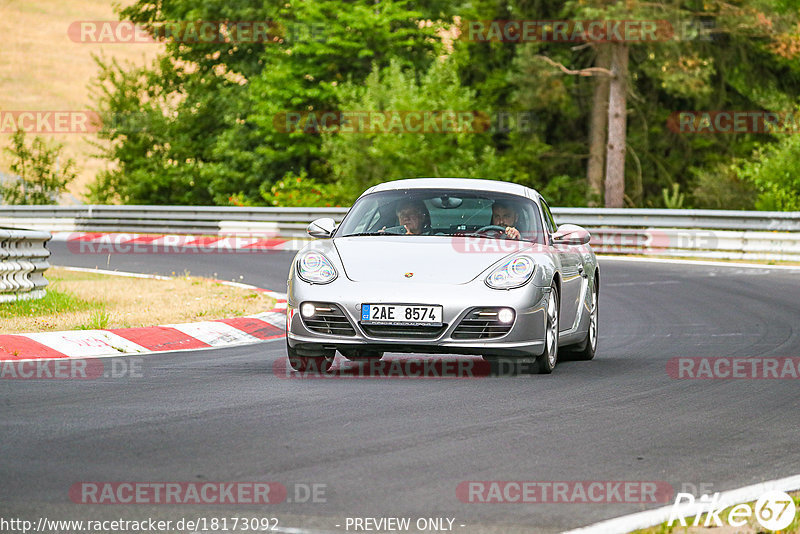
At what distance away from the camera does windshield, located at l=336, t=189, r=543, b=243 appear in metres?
10.1

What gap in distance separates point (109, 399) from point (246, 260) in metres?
16.0

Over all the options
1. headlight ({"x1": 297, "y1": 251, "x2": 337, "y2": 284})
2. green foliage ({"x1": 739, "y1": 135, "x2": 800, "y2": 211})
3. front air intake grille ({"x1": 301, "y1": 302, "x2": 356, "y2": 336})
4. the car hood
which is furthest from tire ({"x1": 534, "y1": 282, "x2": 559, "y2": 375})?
green foliage ({"x1": 739, "y1": 135, "x2": 800, "y2": 211})

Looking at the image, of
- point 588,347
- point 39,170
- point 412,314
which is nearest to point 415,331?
point 412,314

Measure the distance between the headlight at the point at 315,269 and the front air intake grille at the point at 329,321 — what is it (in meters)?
0.20

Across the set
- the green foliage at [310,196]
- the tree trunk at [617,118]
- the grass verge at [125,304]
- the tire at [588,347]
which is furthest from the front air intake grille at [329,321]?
the tree trunk at [617,118]

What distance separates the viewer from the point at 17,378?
8.69 meters

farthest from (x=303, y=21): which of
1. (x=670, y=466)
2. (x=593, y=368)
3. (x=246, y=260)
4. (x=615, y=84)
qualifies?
(x=670, y=466)

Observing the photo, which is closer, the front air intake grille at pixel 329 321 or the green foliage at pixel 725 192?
the front air intake grille at pixel 329 321

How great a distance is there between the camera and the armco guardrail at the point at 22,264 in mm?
12680

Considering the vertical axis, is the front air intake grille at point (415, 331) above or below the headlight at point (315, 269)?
below

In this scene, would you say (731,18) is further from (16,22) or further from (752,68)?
(16,22)

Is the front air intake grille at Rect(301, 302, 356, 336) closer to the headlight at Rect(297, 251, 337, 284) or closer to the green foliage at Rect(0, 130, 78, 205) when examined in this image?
the headlight at Rect(297, 251, 337, 284)

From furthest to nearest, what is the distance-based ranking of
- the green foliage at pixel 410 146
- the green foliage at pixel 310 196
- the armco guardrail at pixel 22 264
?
Answer: the green foliage at pixel 410 146 < the green foliage at pixel 310 196 < the armco guardrail at pixel 22 264

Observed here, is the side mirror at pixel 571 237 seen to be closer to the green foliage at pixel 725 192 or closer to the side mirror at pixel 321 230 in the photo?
the side mirror at pixel 321 230
